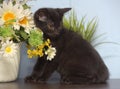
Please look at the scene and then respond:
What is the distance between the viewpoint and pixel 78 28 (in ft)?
4.33

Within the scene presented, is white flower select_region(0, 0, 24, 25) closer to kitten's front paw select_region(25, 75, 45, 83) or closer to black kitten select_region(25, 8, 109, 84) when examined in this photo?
black kitten select_region(25, 8, 109, 84)

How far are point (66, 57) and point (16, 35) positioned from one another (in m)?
0.20

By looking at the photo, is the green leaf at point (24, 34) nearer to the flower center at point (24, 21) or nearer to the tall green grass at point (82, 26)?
the flower center at point (24, 21)

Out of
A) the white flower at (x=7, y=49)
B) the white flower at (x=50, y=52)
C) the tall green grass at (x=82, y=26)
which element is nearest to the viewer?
the white flower at (x=7, y=49)

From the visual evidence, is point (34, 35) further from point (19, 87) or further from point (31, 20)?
point (19, 87)

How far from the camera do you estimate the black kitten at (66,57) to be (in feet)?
3.65

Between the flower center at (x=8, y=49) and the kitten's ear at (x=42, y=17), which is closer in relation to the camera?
the flower center at (x=8, y=49)

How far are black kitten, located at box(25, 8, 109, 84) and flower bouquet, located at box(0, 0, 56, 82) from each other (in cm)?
3

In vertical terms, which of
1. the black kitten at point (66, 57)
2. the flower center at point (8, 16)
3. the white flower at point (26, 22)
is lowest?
the black kitten at point (66, 57)

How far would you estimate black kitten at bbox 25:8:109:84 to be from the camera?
1113mm

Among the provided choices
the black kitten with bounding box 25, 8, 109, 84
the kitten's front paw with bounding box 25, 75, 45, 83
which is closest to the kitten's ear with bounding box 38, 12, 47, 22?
the black kitten with bounding box 25, 8, 109, 84

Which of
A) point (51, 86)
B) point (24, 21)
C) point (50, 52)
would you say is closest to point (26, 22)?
point (24, 21)

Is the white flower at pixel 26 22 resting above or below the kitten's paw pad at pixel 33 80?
above

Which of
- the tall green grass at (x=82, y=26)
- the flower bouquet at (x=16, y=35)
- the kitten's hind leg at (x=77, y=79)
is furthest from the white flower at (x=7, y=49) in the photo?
the tall green grass at (x=82, y=26)
